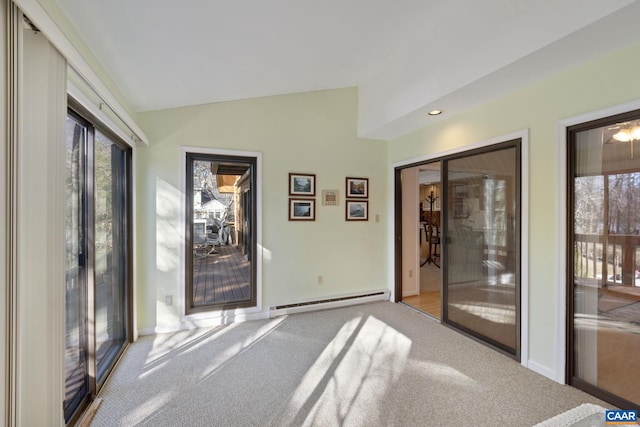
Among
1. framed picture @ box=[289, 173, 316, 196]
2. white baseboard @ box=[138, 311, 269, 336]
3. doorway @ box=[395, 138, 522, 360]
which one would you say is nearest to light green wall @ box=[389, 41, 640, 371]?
doorway @ box=[395, 138, 522, 360]

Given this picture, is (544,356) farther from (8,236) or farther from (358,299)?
(8,236)

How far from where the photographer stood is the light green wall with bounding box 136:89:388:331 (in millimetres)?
3219

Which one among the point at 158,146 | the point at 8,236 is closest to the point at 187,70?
the point at 158,146

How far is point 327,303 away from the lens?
4.03 metres

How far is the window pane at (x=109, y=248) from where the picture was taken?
225 centimetres

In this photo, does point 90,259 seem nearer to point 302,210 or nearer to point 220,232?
point 220,232

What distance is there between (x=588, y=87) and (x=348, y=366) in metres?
2.93

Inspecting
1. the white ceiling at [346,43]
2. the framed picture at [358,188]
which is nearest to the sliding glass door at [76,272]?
the white ceiling at [346,43]

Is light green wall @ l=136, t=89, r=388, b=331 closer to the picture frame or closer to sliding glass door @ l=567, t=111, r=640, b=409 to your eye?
the picture frame

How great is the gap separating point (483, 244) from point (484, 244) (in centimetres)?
1

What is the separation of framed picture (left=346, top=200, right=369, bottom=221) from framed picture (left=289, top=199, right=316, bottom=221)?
57cm

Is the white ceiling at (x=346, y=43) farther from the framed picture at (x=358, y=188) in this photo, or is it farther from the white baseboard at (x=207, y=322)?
the white baseboard at (x=207, y=322)

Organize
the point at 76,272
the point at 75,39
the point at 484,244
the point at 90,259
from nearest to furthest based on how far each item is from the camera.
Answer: the point at 75,39, the point at 76,272, the point at 90,259, the point at 484,244

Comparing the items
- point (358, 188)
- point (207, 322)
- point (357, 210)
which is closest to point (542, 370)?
point (357, 210)
